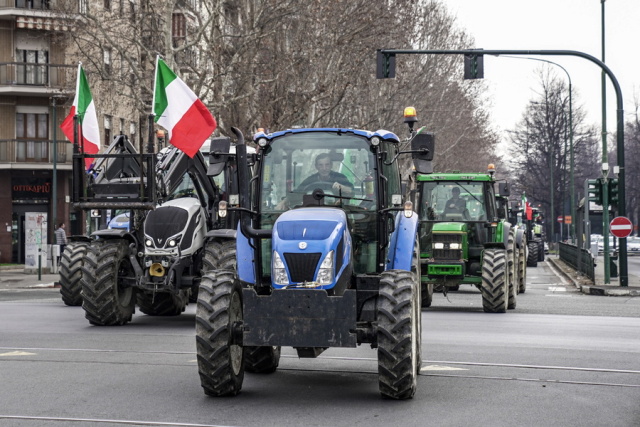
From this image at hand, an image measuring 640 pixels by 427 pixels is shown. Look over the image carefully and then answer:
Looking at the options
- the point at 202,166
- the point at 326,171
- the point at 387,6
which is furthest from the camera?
the point at 387,6

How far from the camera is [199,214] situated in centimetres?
1764

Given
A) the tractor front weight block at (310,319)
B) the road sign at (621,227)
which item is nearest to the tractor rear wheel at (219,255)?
the tractor front weight block at (310,319)

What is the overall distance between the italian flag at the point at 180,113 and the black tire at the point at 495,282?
5.68 metres

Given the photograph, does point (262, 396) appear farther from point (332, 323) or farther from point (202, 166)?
point (202, 166)

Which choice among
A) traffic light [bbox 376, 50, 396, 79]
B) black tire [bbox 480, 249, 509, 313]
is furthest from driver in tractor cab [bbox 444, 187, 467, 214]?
traffic light [bbox 376, 50, 396, 79]

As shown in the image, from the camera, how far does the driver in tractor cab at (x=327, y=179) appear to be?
1061 cm

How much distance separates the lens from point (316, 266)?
9.46 m

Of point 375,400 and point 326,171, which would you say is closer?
point 375,400

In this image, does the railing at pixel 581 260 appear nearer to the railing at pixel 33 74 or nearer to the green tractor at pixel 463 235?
the green tractor at pixel 463 235

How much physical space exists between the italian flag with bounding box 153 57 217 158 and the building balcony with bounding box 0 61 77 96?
1234 inches

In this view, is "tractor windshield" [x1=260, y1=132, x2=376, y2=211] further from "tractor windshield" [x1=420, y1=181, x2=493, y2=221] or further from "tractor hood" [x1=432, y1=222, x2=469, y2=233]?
"tractor windshield" [x1=420, y1=181, x2=493, y2=221]

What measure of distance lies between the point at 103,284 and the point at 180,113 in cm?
346

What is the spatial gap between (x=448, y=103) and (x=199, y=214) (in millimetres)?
45836

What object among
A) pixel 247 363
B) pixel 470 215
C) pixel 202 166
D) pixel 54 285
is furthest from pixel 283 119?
pixel 247 363
